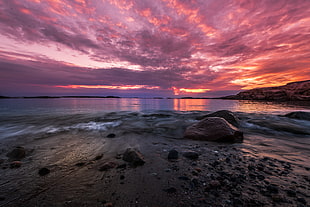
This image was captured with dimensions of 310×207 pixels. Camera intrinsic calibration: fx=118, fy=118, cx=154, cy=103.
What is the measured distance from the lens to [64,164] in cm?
360

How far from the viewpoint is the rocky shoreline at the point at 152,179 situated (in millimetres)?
2201

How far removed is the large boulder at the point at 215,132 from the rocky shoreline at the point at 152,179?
125 centimetres

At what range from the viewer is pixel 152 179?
9.40 feet

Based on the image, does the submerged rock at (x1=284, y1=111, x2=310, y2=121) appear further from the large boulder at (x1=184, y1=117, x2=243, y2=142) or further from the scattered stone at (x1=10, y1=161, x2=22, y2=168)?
the scattered stone at (x1=10, y1=161, x2=22, y2=168)

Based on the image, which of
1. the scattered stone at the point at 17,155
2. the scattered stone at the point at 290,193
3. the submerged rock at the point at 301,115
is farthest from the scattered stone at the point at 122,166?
the submerged rock at the point at 301,115

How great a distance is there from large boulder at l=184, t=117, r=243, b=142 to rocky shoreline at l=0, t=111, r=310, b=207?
4.11ft

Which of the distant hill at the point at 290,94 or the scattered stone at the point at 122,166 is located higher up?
the distant hill at the point at 290,94

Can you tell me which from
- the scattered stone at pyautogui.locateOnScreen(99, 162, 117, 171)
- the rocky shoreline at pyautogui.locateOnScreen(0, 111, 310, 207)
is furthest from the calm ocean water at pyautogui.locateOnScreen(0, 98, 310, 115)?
the scattered stone at pyautogui.locateOnScreen(99, 162, 117, 171)

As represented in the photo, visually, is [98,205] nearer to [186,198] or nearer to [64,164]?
[186,198]

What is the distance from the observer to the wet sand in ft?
7.20

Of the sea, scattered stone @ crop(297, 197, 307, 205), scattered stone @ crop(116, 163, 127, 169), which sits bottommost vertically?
the sea

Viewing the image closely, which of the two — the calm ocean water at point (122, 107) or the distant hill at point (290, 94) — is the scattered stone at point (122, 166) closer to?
the calm ocean water at point (122, 107)

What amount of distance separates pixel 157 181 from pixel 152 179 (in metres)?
0.15

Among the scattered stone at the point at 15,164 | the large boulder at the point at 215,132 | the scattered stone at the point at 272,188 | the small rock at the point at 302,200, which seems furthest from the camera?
the large boulder at the point at 215,132
